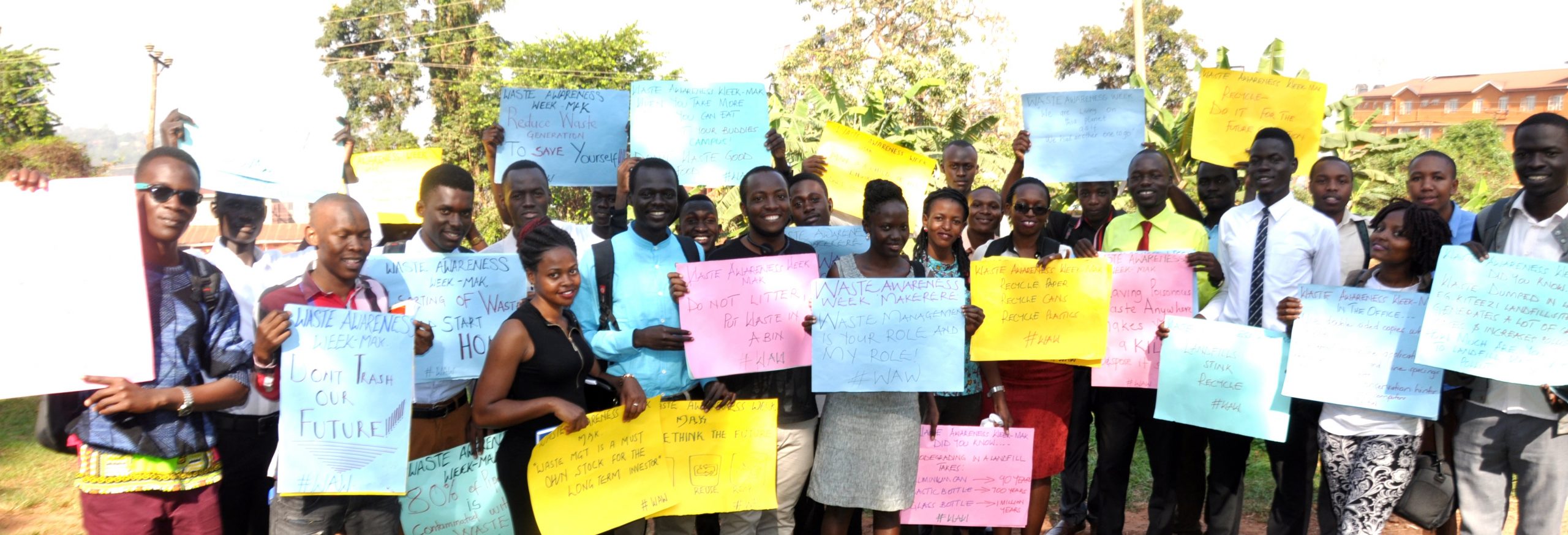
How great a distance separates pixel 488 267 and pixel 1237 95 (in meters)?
4.63

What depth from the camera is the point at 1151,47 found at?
3475 centimetres

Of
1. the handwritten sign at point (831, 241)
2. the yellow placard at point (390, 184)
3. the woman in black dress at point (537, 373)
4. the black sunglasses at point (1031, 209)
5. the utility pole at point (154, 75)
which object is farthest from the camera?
the utility pole at point (154, 75)

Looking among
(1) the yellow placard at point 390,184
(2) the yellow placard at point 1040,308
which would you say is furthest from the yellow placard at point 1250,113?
(1) the yellow placard at point 390,184

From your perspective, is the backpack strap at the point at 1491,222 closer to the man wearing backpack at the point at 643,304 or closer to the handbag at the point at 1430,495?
the handbag at the point at 1430,495

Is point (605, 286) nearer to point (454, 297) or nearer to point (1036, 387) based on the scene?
point (454, 297)

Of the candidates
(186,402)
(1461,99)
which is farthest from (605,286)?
(1461,99)

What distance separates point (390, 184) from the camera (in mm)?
6582

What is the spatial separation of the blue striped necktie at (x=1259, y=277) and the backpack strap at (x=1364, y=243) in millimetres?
1010

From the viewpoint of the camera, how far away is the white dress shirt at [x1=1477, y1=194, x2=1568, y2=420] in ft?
13.9

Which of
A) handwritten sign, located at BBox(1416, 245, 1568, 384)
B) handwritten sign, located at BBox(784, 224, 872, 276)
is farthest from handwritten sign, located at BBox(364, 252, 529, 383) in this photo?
handwritten sign, located at BBox(1416, 245, 1568, 384)

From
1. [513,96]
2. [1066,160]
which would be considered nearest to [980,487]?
[1066,160]

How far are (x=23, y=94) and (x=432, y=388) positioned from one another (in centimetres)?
3598

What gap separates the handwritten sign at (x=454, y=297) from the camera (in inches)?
175

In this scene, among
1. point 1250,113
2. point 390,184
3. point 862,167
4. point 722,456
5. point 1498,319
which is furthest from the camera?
point 862,167
